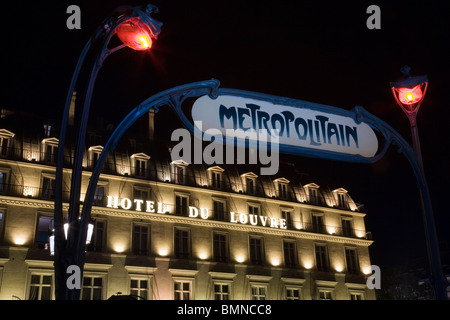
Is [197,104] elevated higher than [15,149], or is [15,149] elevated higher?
[15,149]

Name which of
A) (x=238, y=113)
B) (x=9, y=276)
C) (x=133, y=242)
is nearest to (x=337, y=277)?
(x=133, y=242)

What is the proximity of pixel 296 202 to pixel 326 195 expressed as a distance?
4.46 m

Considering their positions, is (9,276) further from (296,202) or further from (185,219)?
(296,202)

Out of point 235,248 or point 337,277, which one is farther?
point 337,277

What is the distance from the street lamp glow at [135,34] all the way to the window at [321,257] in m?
39.2

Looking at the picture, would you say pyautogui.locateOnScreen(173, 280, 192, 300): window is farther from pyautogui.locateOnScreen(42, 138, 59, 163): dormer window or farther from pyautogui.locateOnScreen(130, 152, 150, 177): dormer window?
pyautogui.locateOnScreen(42, 138, 59, 163): dormer window

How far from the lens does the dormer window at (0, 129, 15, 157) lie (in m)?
34.6

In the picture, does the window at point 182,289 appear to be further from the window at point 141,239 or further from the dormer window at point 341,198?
the dormer window at point 341,198

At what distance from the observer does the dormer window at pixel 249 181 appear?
44.3 metres

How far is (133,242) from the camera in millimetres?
36594

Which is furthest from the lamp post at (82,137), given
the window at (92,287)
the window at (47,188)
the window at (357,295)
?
the window at (357,295)

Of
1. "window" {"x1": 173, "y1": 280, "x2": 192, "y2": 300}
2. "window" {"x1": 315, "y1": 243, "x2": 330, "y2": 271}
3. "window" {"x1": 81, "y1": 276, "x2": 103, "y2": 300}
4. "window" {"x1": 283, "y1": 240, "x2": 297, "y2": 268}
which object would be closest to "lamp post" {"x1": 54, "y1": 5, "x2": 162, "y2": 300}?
"window" {"x1": 81, "y1": 276, "x2": 103, "y2": 300}

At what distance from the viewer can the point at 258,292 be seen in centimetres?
4066
